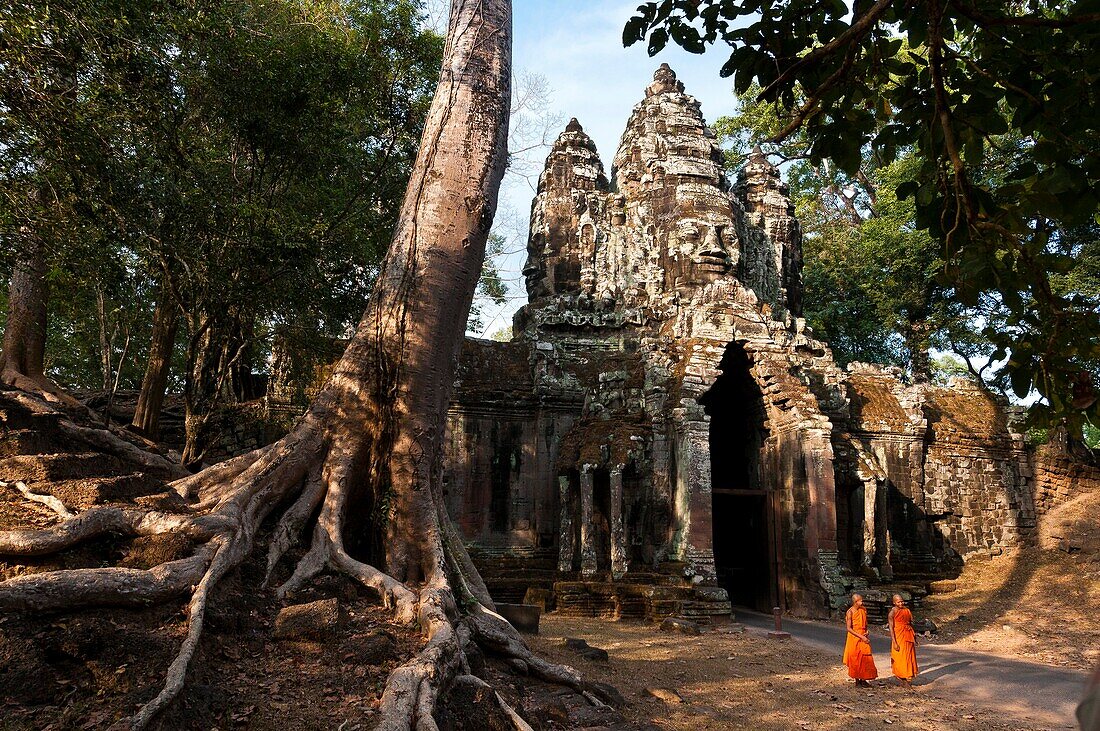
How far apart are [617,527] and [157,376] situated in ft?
25.9

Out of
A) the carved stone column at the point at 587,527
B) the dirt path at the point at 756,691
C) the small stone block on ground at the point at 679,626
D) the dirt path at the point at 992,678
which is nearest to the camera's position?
the dirt path at the point at 756,691

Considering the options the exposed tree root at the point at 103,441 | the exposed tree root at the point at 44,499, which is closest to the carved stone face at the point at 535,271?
A: the exposed tree root at the point at 103,441

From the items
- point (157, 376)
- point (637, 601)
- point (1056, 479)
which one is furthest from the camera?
point (1056, 479)

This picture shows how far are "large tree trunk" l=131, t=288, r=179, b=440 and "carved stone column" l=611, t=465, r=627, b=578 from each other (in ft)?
24.6

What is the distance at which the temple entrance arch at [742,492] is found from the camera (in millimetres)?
13914

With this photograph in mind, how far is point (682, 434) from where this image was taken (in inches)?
509

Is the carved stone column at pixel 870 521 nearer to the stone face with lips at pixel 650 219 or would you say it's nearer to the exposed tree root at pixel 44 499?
the stone face with lips at pixel 650 219

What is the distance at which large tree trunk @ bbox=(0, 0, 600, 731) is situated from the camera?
4832mm

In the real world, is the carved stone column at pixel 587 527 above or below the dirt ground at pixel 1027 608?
above

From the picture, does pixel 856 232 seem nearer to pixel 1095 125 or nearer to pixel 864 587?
pixel 864 587

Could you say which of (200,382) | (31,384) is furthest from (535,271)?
(31,384)

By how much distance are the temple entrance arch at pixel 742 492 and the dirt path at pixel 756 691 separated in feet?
13.2

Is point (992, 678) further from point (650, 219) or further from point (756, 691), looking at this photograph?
point (650, 219)

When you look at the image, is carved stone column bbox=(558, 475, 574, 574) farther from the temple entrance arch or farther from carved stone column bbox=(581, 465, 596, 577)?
the temple entrance arch
